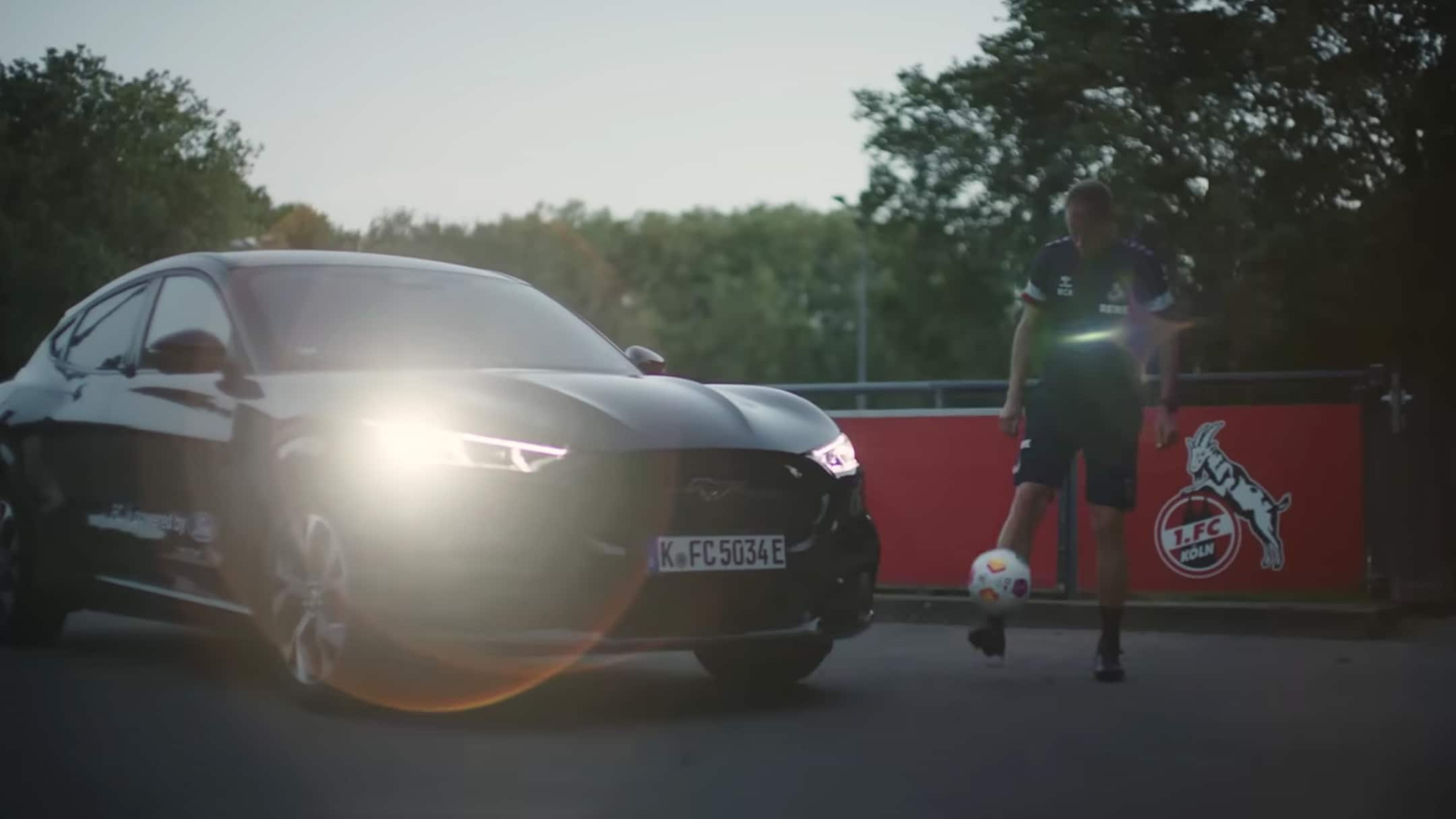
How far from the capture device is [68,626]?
32.5 ft

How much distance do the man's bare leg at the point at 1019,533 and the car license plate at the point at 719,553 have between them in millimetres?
1673

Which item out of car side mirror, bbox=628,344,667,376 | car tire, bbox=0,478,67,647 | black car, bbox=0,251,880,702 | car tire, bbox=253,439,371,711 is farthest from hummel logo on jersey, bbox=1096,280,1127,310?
car tire, bbox=0,478,67,647

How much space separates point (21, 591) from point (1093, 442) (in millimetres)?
4318

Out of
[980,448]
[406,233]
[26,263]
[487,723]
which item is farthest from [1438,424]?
[406,233]

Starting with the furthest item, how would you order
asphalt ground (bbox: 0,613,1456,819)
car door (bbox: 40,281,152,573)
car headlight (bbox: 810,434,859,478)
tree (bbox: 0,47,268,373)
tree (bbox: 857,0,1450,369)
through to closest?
tree (bbox: 0,47,268,373) < tree (bbox: 857,0,1450,369) < car door (bbox: 40,281,152,573) < car headlight (bbox: 810,434,859,478) < asphalt ground (bbox: 0,613,1456,819)

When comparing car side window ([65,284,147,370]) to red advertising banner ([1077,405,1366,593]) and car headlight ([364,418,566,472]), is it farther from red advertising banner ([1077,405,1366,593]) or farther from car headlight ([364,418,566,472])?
red advertising banner ([1077,405,1366,593])

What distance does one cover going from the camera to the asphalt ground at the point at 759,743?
17.5 feet

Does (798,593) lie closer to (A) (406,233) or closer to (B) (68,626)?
(B) (68,626)

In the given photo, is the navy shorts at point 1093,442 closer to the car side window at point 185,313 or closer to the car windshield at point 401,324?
the car windshield at point 401,324

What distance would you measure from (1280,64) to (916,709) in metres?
12.4

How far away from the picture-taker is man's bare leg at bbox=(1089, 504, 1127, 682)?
8.18 meters


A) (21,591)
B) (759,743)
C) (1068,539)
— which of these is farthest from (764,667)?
(1068,539)

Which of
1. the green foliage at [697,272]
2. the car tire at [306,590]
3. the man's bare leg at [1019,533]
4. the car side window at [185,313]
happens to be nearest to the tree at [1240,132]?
the man's bare leg at [1019,533]

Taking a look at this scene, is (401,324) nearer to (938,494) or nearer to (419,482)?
(419,482)
